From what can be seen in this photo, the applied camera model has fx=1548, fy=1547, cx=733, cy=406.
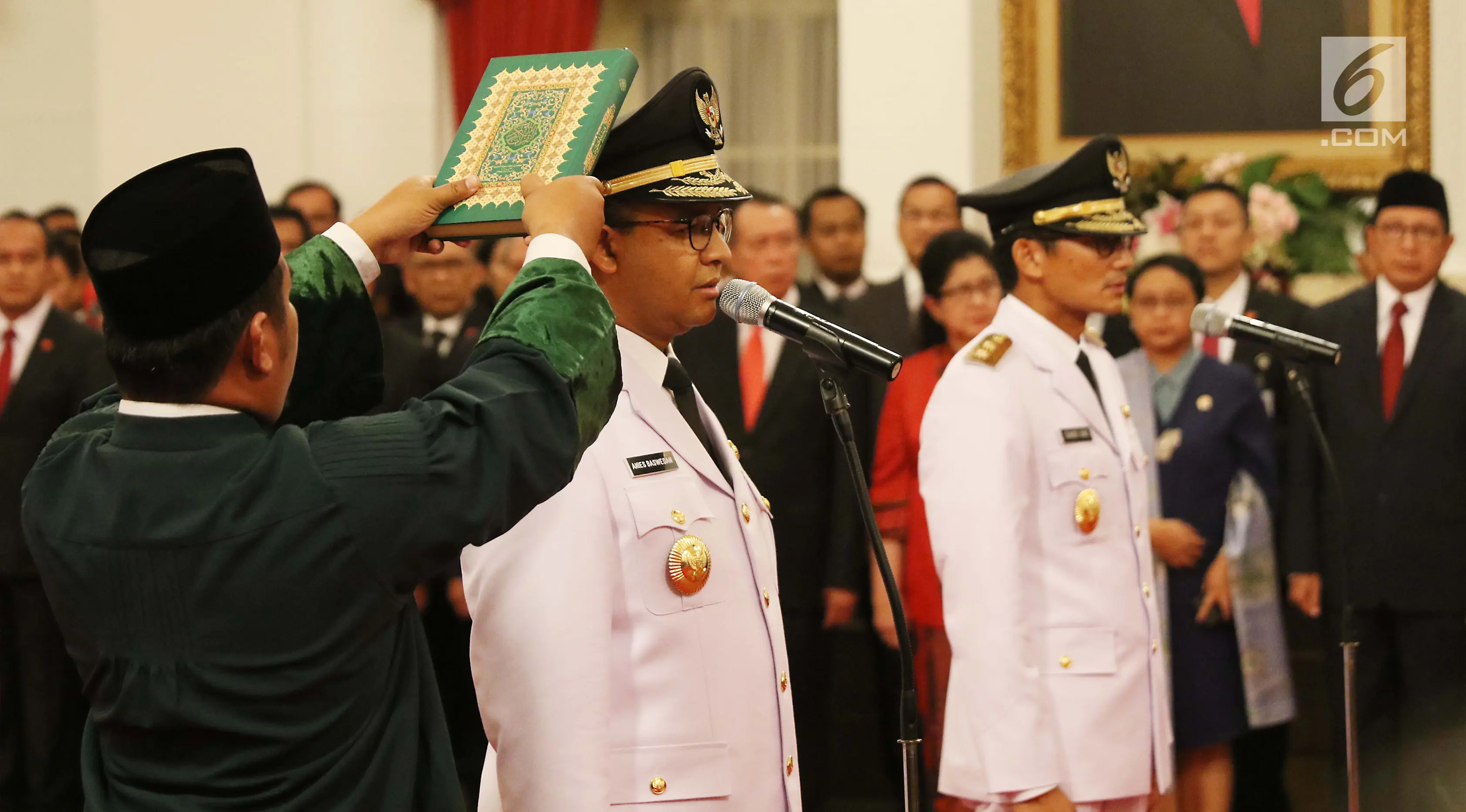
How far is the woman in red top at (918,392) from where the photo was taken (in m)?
3.89

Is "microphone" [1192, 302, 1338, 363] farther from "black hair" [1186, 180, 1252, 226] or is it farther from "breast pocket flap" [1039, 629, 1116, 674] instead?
"black hair" [1186, 180, 1252, 226]

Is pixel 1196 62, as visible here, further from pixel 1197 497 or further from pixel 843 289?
pixel 1197 497

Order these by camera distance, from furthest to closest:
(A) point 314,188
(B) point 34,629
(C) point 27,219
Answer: (A) point 314,188
(C) point 27,219
(B) point 34,629

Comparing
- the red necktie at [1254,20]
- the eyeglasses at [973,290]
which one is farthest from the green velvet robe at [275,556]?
the red necktie at [1254,20]

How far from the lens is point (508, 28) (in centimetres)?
754

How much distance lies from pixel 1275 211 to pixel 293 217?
136 inches

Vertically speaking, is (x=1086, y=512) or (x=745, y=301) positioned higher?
(x=745, y=301)

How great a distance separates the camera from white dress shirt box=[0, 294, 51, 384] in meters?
4.85

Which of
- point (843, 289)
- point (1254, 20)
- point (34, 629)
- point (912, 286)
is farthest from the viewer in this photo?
point (1254, 20)

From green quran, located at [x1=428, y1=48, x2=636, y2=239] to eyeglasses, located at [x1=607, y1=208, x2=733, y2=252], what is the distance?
0.27m

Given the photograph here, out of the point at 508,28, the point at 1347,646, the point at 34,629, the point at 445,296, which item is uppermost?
the point at 508,28

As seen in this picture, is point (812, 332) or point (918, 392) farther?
point (918, 392)

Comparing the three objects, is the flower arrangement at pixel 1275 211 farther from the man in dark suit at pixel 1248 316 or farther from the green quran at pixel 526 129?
the green quran at pixel 526 129

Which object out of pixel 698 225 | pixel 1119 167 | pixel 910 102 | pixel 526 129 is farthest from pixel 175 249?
pixel 910 102
